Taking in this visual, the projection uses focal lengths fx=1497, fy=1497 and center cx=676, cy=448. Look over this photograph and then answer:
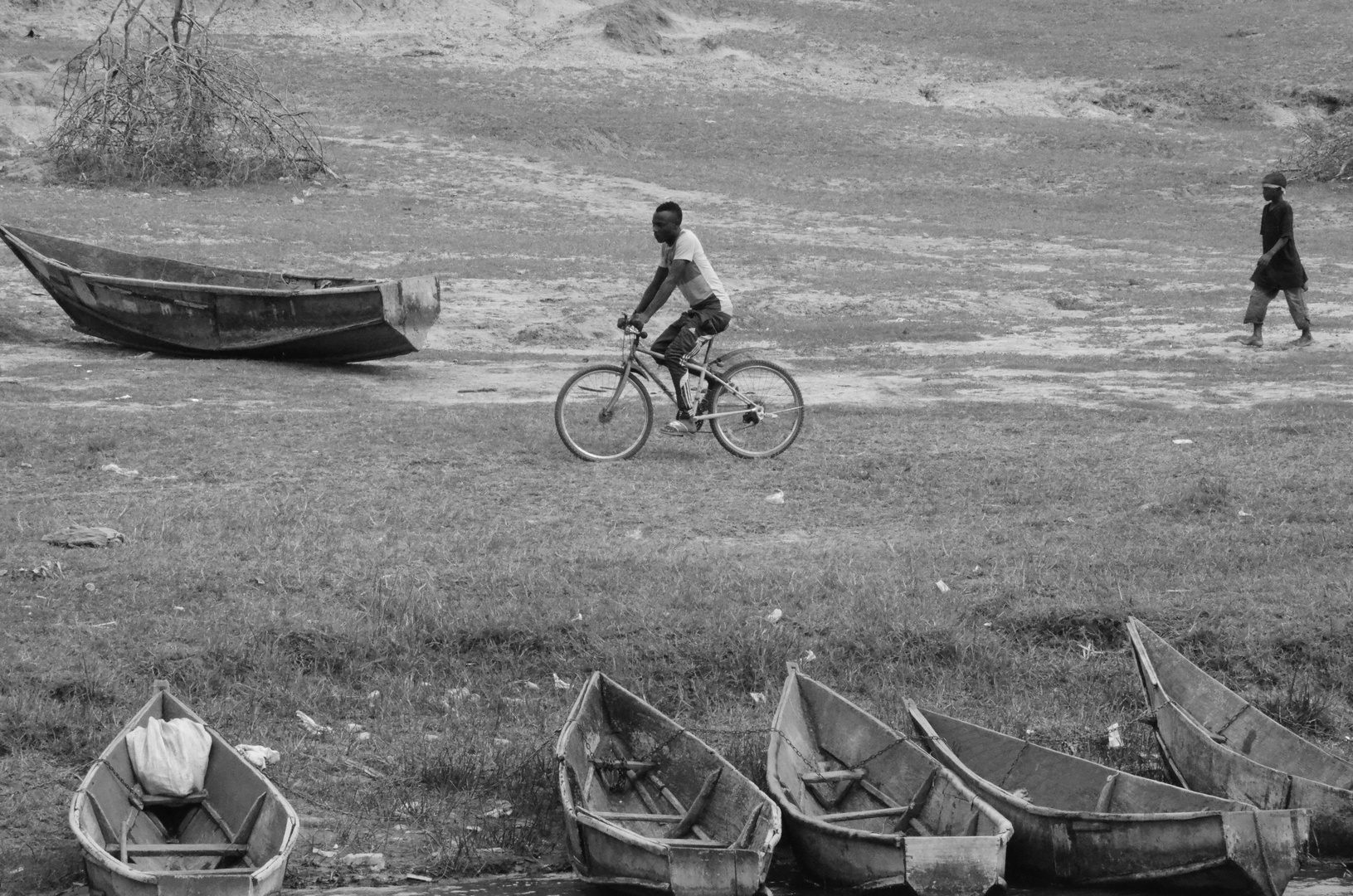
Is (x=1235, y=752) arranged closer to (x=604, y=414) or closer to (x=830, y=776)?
(x=830, y=776)

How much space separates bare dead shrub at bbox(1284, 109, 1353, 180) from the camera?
96.7 feet

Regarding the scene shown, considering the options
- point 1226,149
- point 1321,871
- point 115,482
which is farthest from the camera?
point 1226,149

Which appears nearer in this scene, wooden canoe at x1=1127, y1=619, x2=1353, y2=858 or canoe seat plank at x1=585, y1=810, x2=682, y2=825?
wooden canoe at x1=1127, y1=619, x2=1353, y2=858

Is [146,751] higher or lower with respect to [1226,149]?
lower

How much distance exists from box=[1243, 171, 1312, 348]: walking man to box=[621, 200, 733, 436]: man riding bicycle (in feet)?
25.4

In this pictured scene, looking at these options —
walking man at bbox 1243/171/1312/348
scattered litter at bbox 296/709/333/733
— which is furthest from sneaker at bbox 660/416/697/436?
walking man at bbox 1243/171/1312/348

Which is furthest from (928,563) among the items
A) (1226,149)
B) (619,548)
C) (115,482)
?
(1226,149)

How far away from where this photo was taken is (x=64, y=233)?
2014 cm

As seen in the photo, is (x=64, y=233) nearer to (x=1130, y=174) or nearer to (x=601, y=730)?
(x=601, y=730)

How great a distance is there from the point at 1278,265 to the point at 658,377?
8.42m

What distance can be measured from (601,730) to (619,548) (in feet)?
7.79

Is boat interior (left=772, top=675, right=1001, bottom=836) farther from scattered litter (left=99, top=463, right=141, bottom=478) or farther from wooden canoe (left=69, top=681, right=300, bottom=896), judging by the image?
scattered litter (left=99, top=463, right=141, bottom=478)

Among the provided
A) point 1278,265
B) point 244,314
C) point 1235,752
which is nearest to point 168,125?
point 244,314

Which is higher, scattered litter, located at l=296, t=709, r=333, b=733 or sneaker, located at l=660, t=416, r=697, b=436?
sneaker, located at l=660, t=416, r=697, b=436
